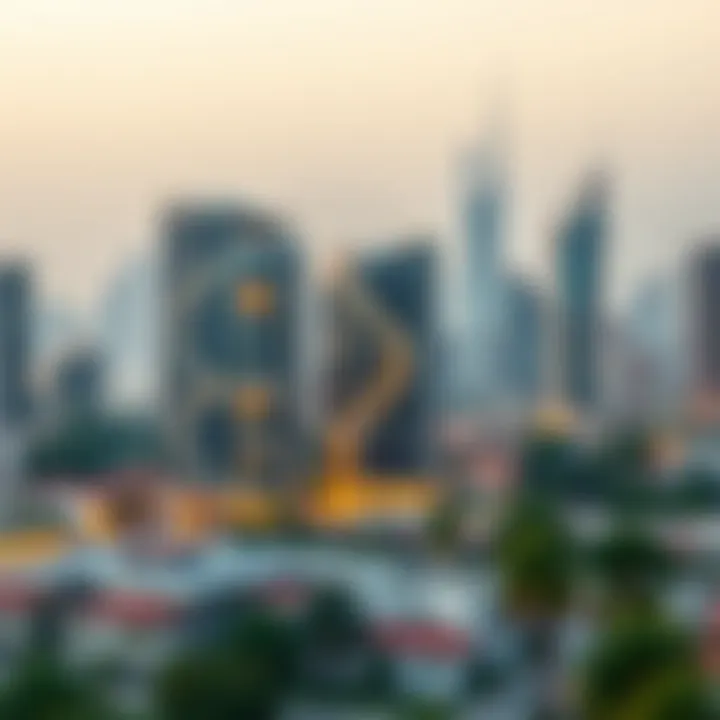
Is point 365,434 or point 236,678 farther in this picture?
point 365,434

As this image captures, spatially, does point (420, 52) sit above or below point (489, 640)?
above

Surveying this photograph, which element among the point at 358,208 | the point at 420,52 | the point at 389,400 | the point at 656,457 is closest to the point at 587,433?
the point at 656,457

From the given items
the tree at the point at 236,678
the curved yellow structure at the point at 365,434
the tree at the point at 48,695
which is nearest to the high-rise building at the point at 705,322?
the curved yellow structure at the point at 365,434

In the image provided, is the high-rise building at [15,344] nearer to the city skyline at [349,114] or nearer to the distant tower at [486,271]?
the city skyline at [349,114]

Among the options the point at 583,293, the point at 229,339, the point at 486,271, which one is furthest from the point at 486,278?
the point at 229,339

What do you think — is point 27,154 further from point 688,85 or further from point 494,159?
point 688,85

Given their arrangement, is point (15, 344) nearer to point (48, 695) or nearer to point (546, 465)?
point (48, 695)

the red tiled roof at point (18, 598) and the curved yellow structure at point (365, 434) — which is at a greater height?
the curved yellow structure at point (365, 434)
